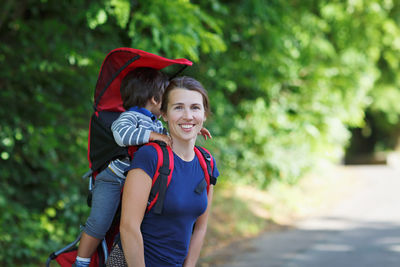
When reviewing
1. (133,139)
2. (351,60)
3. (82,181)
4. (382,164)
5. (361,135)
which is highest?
(361,135)

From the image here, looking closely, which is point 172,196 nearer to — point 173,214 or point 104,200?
point 173,214

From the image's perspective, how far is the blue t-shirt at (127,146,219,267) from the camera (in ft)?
7.59

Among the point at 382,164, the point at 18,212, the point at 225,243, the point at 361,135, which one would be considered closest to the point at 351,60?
the point at 225,243

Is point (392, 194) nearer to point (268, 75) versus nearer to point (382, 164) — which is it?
point (268, 75)

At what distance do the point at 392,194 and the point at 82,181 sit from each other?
33.0 ft

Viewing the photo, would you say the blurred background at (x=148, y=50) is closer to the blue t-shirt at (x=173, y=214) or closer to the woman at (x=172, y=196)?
the woman at (x=172, y=196)

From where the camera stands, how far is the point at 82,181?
7.22 metres

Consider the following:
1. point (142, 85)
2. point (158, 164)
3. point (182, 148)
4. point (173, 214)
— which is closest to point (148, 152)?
point (158, 164)

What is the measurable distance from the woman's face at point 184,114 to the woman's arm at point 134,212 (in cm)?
29

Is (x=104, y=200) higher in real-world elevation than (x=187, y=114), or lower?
lower

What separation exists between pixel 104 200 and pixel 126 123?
1.53 feet

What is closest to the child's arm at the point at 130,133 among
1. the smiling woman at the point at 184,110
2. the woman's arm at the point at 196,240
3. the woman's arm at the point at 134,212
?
the smiling woman at the point at 184,110

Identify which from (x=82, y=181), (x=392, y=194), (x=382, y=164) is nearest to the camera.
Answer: (x=82, y=181)

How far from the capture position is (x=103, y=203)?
2703 mm
